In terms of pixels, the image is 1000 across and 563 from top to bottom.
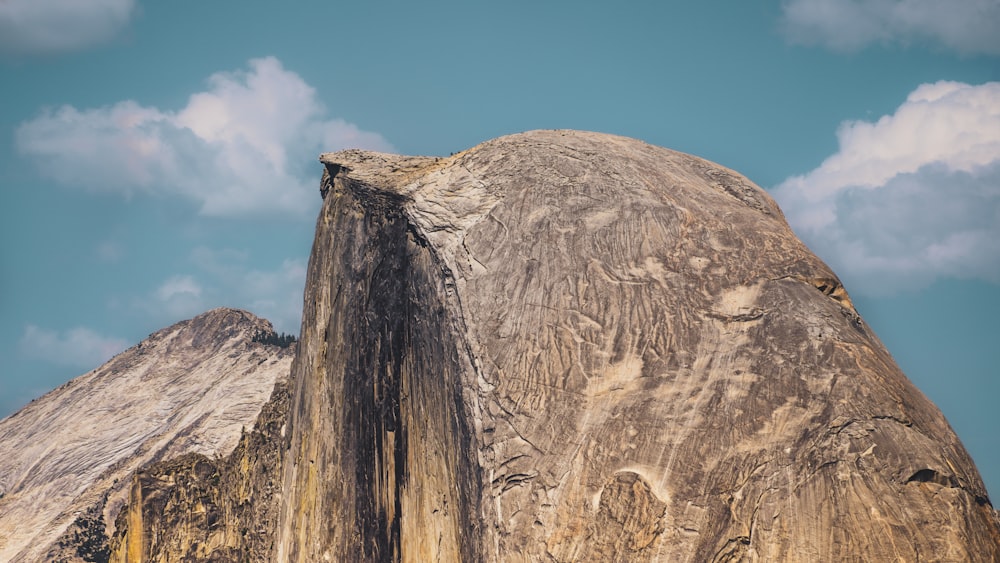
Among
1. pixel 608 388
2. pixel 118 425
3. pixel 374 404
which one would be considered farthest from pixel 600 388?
pixel 118 425

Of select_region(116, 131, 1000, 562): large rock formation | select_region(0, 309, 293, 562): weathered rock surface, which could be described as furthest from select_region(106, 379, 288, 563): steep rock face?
select_region(0, 309, 293, 562): weathered rock surface

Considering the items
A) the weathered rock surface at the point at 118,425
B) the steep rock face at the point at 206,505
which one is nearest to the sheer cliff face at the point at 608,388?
the steep rock face at the point at 206,505

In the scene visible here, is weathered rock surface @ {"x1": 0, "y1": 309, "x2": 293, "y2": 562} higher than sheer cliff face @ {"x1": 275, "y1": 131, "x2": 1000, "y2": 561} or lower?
higher

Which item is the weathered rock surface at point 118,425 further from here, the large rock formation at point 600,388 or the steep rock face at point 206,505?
the large rock formation at point 600,388

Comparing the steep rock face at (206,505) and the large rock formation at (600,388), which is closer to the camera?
the large rock formation at (600,388)

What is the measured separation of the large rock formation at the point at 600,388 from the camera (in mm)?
16047

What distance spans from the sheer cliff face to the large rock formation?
0.14 feet

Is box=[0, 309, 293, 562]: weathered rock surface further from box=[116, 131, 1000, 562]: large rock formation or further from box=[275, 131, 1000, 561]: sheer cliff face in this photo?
box=[275, 131, 1000, 561]: sheer cliff face

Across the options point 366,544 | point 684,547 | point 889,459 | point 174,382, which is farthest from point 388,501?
point 174,382

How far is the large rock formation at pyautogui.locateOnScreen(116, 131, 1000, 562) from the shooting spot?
52.6 ft

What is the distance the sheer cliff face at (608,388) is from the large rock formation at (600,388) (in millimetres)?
43

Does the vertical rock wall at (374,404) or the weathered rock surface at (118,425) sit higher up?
the weathered rock surface at (118,425)

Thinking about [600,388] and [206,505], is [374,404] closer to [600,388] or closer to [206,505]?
[600,388]

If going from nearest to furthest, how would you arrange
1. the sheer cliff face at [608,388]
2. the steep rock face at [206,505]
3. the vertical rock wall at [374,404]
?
the sheer cliff face at [608,388], the vertical rock wall at [374,404], the steep rock face at [206,505]
